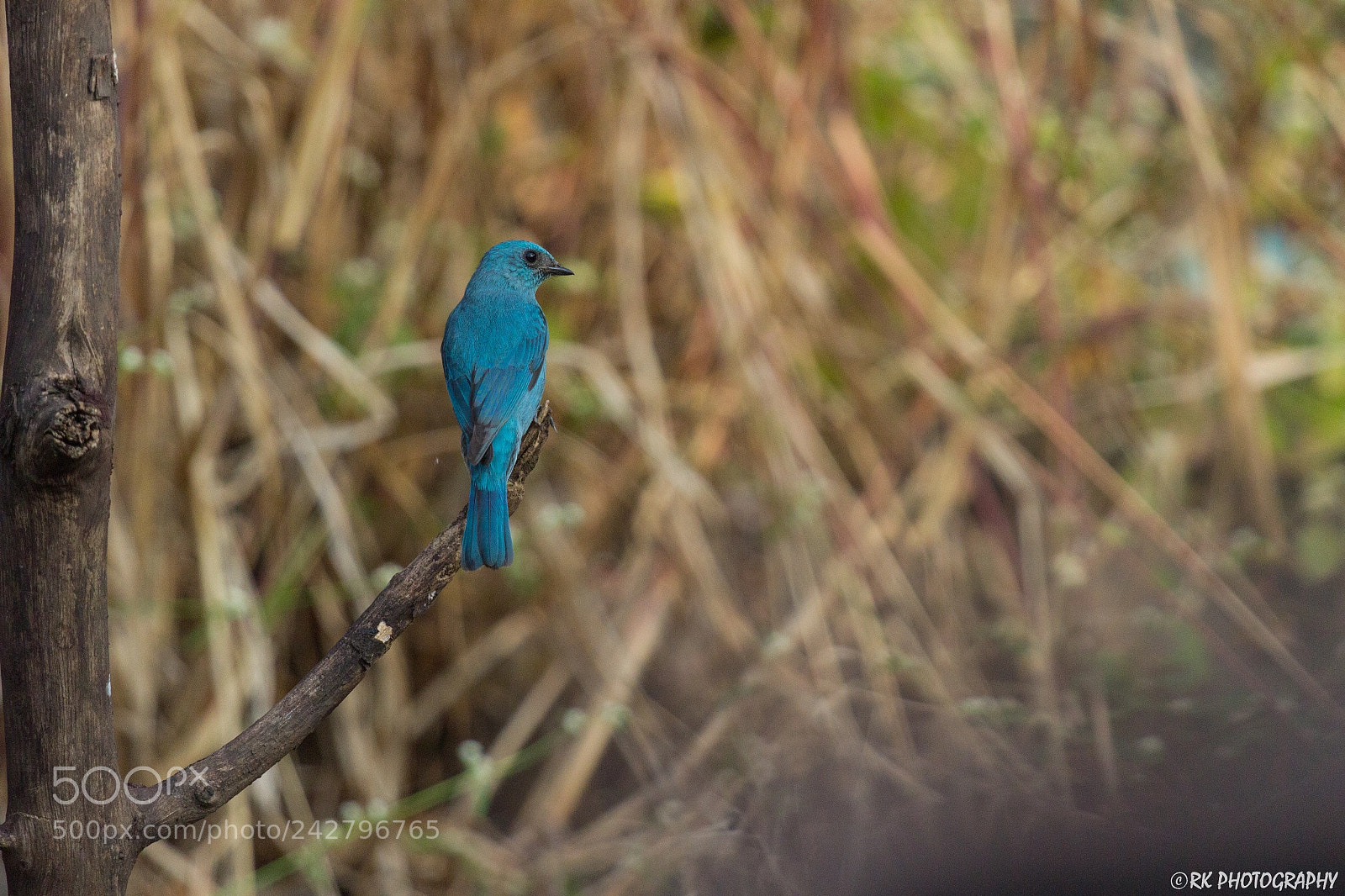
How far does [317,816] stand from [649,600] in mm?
1124

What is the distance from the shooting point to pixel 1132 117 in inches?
195

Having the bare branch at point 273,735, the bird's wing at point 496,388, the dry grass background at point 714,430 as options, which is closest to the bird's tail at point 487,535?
the bird's wing at point 496,388

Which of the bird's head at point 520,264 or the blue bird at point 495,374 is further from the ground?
the bird's head at point 520,264

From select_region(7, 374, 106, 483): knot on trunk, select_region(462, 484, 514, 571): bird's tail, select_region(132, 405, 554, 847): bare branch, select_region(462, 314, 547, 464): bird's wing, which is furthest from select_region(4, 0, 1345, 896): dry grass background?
select_region(7, 374, 106, 483): knot on trunk

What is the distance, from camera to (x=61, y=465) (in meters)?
1.30

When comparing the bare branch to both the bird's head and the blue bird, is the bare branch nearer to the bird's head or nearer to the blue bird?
the blue bird

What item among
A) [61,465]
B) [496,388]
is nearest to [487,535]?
[496,388]

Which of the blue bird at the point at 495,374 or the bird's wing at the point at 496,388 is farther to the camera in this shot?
the bird's wing at the point at 496,388

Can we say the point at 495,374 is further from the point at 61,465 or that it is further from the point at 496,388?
the point at 61,465

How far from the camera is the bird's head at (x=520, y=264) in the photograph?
2834mm

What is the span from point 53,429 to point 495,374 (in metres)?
1.14

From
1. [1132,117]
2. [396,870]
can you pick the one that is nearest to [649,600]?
[396,870]

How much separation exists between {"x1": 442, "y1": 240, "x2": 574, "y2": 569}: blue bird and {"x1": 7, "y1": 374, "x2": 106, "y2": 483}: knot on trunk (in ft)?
2.12

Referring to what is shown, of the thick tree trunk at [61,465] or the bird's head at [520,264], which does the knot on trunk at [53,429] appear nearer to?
the thick tree trunk at [61,465]
